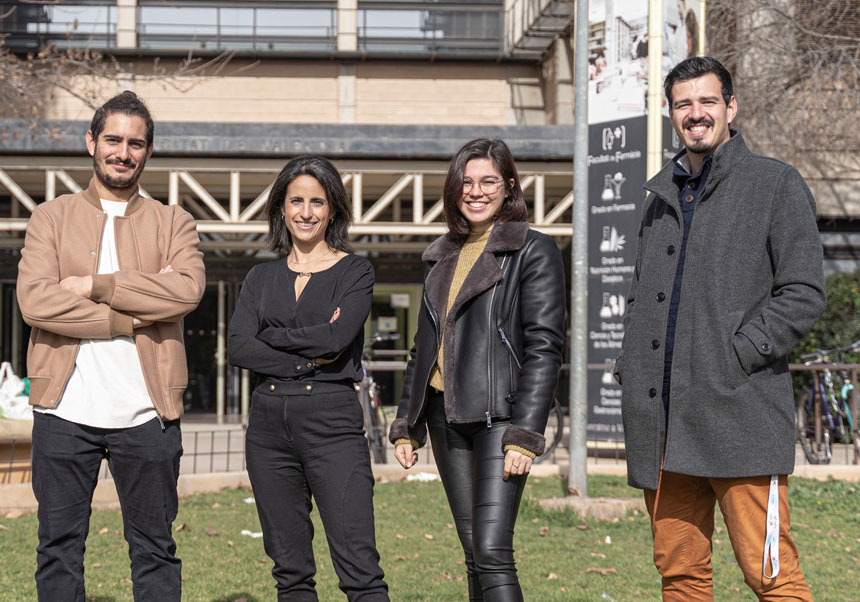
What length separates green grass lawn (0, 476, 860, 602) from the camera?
207 inches

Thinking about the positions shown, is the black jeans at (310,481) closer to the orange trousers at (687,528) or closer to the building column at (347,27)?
the orange trousers at (687,528)

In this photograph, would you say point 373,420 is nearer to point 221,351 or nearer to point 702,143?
point 702,143

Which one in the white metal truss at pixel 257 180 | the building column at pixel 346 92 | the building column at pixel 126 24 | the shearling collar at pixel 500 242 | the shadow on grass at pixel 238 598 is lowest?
the shadow on grass at pixel 238 598

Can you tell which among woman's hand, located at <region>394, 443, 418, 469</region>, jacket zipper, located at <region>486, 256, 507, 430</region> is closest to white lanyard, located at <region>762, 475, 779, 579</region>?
jacket zipper, located at <region>486, 256, 507, 430</region>

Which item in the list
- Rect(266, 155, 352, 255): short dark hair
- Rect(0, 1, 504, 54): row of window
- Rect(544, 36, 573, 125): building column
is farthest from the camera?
Rect(0, 1, 504, 54): row of window

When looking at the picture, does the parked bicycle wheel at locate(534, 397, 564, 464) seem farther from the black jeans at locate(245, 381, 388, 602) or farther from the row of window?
the row of window

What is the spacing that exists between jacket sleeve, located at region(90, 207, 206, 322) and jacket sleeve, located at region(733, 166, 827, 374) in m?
2.04

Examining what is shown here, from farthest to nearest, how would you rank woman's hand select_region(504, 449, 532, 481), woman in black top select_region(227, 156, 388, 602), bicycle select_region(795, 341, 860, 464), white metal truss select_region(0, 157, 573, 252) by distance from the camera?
white metal truss select_region(0, 157, 573, 252), bicycle select_region(795, 341, 860, 464), woman in black top select_region(227, 156, 388, 602), woman's hand select_region(504, 449, 532, 481)

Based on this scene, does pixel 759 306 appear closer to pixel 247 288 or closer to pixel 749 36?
pixel 247 288

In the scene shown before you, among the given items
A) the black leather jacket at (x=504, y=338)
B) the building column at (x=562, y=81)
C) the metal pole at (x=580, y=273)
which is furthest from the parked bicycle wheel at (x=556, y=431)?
the building column at (x=562, y=81)

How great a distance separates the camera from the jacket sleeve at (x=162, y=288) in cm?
347

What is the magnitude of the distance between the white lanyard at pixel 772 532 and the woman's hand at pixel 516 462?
0.81 metres

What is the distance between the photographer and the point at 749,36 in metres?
13.8

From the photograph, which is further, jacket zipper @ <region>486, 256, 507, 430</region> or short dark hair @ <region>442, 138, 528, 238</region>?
short dark hair @ <region>442, 138, 528, 238</region>
